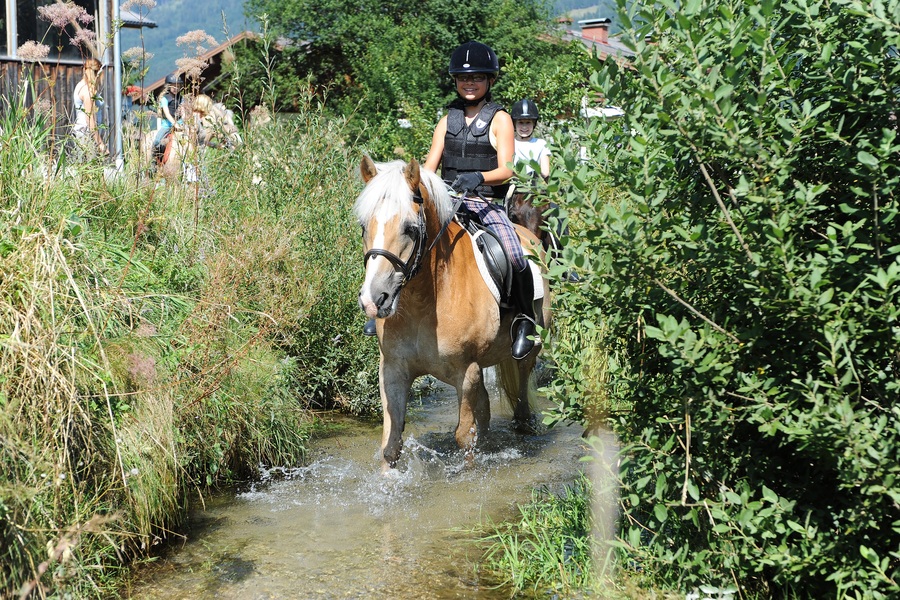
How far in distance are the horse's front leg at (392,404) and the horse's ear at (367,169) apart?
48.0 inches

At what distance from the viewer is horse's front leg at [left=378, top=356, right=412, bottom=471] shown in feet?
19.4

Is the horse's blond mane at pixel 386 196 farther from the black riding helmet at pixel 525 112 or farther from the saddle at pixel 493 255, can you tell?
the black riding helmet at pixel 525 112

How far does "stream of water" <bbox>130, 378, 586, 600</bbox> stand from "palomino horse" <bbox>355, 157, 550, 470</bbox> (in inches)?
13.1

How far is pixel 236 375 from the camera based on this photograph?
19.3 ft

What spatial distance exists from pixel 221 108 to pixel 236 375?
4380 millimetres

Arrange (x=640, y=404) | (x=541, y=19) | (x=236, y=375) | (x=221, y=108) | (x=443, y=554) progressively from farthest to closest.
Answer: (x=541, y=19) → (x=221, y=108) → (x=236, y=375) → (x=443, y=554) → (x=640, y=404)

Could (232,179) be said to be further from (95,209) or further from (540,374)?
(540,374)

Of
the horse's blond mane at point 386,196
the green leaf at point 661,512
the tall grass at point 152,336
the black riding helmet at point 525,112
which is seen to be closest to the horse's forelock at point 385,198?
the horse's blond mane at point 386,196

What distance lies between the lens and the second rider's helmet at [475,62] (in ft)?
21.9

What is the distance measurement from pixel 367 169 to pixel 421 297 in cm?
90

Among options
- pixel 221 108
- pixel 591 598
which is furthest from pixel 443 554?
pixel 221 108

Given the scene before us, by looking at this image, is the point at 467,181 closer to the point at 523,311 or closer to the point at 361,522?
the point at 523,311

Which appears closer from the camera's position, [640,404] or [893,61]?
[893,61]

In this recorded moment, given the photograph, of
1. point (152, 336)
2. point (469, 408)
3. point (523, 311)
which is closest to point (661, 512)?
point (469, 408)
